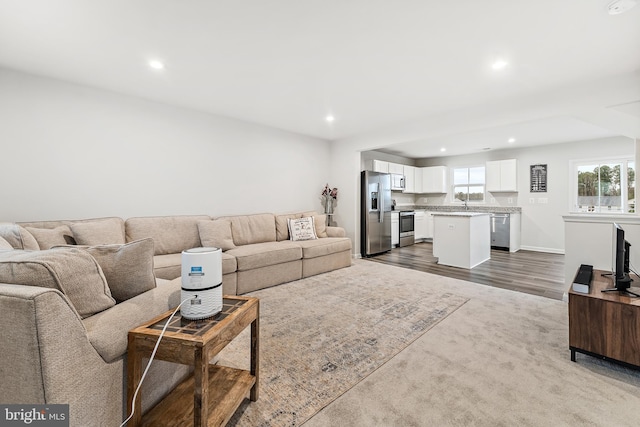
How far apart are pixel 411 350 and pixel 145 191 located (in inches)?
141

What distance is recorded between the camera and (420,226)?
7.52 metres

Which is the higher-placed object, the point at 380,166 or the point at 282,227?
the point at 380,166

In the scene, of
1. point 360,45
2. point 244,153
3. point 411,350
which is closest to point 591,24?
point 360,45

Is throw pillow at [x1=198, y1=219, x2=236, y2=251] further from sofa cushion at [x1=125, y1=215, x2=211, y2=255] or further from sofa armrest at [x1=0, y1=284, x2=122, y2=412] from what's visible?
sofa armrest at [x1=0, y1=284, x2=122, y2=412]

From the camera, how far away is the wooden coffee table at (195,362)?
109cm

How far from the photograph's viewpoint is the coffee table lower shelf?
1.24 meters

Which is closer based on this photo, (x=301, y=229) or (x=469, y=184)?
(x=301, y=229)

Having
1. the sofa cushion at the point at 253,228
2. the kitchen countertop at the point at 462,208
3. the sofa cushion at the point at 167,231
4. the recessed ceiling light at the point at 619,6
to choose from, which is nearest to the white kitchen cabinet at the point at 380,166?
the kitchen countertop at the point at 462,208

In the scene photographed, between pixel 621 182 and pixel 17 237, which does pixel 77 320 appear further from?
pixel 621 182

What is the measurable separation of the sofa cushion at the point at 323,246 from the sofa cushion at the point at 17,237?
281cm

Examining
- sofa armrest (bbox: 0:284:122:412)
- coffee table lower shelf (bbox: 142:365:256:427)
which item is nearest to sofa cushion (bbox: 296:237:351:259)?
coffee table lower shelf (bbox: 142:365:256:427)

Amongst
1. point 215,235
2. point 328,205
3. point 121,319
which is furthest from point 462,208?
point 121,319

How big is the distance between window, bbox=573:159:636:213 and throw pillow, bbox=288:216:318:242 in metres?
5.58

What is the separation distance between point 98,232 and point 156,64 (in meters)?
1.79
